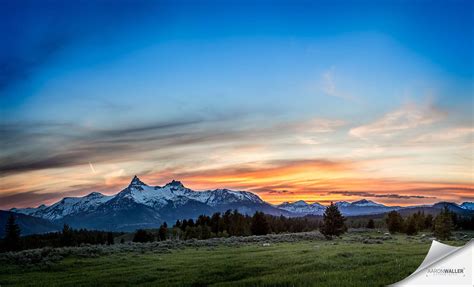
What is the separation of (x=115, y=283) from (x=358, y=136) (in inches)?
442

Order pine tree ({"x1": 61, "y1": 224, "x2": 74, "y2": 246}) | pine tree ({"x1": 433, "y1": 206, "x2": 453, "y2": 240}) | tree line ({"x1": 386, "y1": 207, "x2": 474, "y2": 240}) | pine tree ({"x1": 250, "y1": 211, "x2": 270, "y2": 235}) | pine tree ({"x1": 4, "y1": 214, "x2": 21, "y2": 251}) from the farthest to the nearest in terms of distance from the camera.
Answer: pine tree ({"x1": 250, "y1": 211, "x2": 270, "y2": 235}), pine tree ({"x1": 61, "y1": 224, "x2": 74, "y2": 246}), pine tree ({"x1": 4, "y1": 214, "x2": 21, "y2": 251}), tree line ({"x1": 386, "y1": 207, "x2": 474, "y2": 240}), pine tree ({"x1": 433, "y1": 206, "x2": 453, "y2": 240})

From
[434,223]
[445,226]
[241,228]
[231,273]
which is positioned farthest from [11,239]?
→ [434,223]

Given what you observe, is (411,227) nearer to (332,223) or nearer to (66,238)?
(332,223)

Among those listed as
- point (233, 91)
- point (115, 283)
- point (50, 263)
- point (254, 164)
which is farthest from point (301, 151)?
point (50, 263)

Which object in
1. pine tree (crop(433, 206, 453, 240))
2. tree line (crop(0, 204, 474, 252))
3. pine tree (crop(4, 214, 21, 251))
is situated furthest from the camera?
tree line (crop(0, 204, 474, 252))

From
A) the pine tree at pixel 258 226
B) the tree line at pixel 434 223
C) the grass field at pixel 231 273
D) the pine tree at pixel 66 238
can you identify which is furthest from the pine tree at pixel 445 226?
the pine tree at pixel 66 238

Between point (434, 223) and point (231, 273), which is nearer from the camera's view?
point (231, 273)

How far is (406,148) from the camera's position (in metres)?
17.7

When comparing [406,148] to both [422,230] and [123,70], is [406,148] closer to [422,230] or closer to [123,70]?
[123,70]

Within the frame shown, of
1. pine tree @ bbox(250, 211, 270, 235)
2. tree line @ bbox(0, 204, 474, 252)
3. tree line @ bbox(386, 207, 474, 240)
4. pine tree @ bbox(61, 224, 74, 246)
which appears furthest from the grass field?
pine tree @ bbox(250, 211, 270, 235)

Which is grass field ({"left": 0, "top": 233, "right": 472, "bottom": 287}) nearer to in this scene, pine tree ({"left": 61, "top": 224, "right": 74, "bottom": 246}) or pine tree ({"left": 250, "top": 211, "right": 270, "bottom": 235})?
pine tree ({"left": 61, "top": 224, "right": 74, "bottom": 246})

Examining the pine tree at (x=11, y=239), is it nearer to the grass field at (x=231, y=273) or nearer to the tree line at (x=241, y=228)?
the tree line at (x=241, y=228)

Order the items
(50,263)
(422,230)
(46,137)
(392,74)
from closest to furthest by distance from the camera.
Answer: (392,74) < (46,137) < (50,263) < (422,230)

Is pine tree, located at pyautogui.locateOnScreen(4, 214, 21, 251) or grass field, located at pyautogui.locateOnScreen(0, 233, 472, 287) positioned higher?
Result: pine tree, located at pyautogui.locateOnScreen(4, 214, 21, 251)
